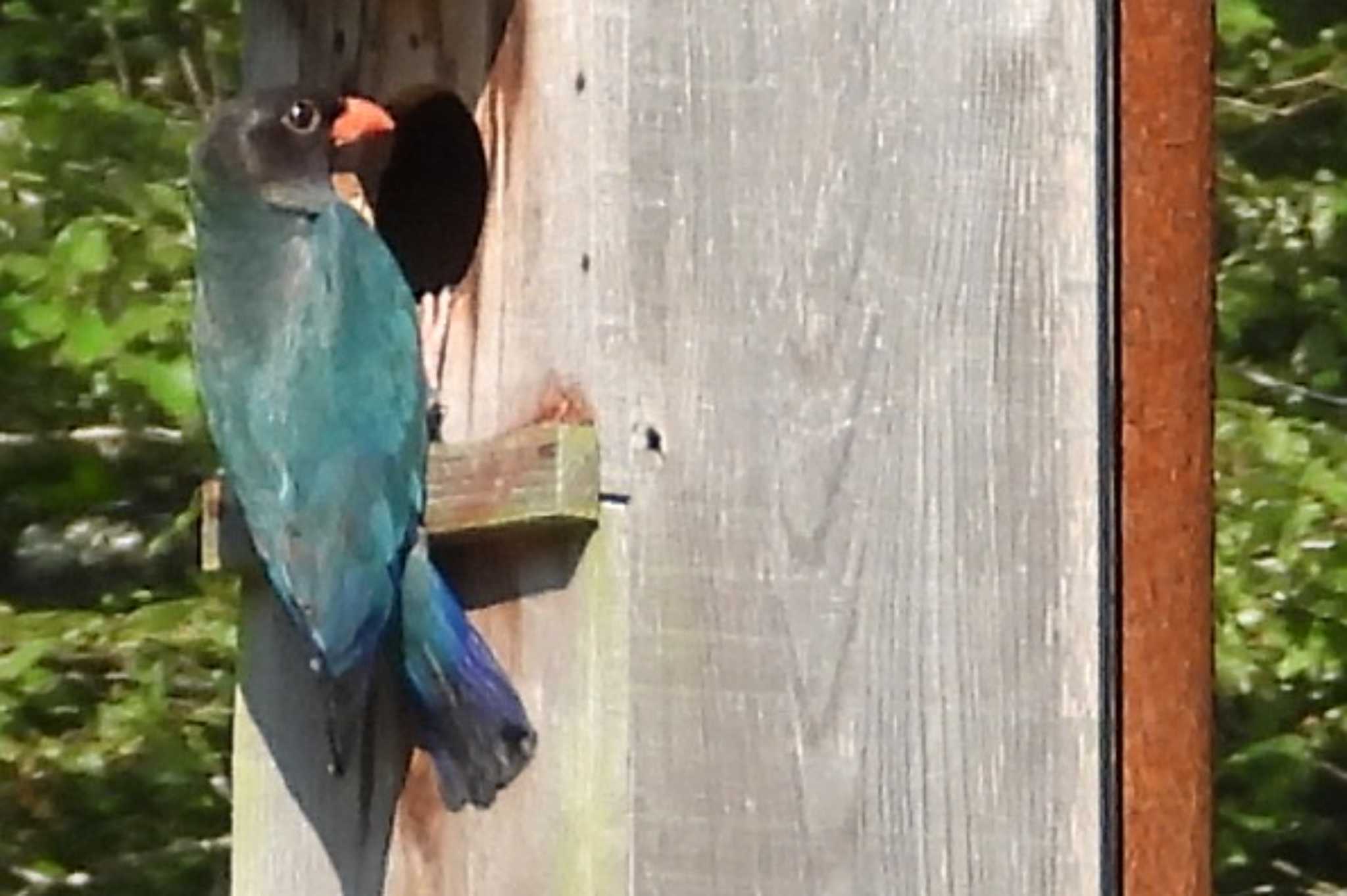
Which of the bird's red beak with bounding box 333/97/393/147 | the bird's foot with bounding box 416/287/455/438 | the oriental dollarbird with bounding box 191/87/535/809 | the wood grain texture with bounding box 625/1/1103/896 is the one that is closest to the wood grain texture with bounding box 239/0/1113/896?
the wood grain texture with bounding box 625/1/1103/896

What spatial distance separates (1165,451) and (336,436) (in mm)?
893

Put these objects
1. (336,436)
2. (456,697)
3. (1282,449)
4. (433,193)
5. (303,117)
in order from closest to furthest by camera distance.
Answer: (456,697) < (336,436) < (303,117) < (433,193) < (1282,449)

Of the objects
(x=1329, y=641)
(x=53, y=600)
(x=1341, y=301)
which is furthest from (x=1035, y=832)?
(x=53, y=600)

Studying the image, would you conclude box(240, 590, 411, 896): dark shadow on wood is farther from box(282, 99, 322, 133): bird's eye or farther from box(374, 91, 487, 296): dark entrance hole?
box(282, 99, 322, 133): bird's eye

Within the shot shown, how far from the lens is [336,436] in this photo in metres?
3.70

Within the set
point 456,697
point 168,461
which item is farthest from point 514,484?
point 168,461

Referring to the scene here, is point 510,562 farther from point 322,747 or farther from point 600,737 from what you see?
point 322,747

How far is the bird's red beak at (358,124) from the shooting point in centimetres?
379

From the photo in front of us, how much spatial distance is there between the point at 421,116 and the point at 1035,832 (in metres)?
1.16

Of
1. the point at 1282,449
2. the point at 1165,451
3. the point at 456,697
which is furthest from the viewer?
the point at 1282,449

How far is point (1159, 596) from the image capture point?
128 inches

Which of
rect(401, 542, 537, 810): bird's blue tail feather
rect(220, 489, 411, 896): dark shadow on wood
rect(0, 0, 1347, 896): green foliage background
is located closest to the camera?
rect(401, 542, 537, 810): bird's blue tail feather

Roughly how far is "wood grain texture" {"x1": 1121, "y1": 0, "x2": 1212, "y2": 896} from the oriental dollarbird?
605 millimetres

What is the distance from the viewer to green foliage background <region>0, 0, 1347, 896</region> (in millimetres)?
5691
